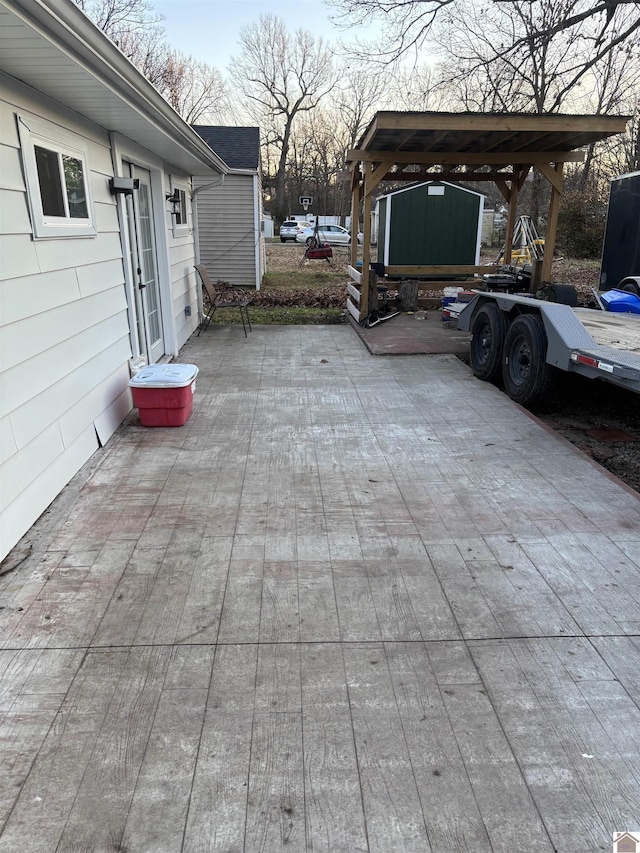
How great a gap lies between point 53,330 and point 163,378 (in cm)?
109

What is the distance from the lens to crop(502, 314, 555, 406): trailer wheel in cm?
494

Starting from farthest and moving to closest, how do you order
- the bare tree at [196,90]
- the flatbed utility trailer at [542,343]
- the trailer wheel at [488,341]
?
A: the bare tree at [196,90] < the trailer wheel at [488,341] < the flatbed utility trailer at [542,343]

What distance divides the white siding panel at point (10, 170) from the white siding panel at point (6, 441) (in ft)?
3.80

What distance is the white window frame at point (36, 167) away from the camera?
3.13 metres

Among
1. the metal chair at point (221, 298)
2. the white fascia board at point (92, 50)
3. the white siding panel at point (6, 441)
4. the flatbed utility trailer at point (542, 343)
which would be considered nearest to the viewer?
the white fascia board at point (92, 50)

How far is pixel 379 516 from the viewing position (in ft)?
10.6

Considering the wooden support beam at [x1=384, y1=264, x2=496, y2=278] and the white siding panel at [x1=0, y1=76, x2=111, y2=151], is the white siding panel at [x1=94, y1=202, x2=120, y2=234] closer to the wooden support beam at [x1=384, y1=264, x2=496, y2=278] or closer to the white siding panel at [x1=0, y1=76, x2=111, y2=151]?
the white siding panel at [x1=0, y1=76, x2=111, y2=151]

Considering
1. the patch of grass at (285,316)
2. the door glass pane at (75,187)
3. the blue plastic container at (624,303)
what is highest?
the door glass pane at (75,187)

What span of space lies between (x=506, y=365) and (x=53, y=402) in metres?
3.98

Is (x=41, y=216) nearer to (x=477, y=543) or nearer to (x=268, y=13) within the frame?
(x=477, y=543)

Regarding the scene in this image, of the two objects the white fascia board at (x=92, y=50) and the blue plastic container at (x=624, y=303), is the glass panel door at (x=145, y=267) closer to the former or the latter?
the white fascia board at (x=92, y=50)

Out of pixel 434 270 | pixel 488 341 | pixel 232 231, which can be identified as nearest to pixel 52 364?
pixel 488 341

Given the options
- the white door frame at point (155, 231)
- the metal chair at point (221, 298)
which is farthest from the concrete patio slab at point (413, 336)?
the white door frame at point (155, 231)

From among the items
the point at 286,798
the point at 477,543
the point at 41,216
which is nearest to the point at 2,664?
the point at 286,798
